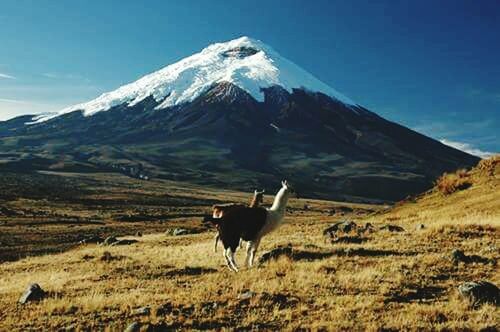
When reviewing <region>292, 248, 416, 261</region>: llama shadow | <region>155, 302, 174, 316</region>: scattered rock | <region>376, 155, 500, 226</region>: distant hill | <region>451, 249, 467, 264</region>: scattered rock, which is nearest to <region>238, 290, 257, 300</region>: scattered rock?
<region>155, 302, 174, 316</region>: scattered rock

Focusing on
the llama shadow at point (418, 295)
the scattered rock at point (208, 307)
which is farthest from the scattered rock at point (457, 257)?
the scattered rock at point (208, 307)

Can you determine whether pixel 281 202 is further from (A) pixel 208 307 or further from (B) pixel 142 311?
(B) pixel 142 311

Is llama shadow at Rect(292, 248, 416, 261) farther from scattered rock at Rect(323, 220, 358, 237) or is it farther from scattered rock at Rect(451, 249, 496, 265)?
scattered rock at Rect(323, 220, 358, 237)

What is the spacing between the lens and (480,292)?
1303cm

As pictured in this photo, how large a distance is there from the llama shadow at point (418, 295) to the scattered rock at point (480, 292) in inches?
28.7

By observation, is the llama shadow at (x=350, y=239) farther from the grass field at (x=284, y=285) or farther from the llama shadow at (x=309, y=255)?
the llama shadow at (x=309, y=255)

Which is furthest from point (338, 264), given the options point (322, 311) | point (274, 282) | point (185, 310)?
point (185, 310)

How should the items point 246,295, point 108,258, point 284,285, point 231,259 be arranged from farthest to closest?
1. point 108,258
2. point 231,259
3. point 284,285
4. point 246,295

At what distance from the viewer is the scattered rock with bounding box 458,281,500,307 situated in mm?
12852

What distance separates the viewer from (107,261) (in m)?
22.8

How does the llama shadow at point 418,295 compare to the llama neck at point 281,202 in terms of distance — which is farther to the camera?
the llama neck at point 281,202

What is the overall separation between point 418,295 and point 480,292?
1482 mm

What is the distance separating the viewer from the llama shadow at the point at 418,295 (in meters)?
13.4

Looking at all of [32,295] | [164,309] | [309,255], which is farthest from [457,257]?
[32,295]
